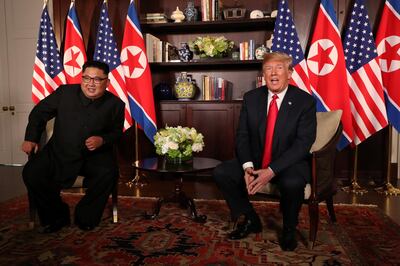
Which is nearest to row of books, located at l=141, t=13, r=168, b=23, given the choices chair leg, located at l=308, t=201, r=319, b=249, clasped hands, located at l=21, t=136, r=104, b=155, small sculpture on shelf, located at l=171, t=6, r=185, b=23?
small sculpture on shelf, located at l=171, t=6, r=185, b=23

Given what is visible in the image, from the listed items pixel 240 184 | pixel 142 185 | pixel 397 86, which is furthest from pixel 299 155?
pixel 142 185

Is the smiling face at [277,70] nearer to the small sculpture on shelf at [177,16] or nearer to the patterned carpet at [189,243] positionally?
the patterned carpet at [189,243]

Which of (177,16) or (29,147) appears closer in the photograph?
(29,147)

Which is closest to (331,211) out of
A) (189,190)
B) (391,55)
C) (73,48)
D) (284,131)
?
(284,131)

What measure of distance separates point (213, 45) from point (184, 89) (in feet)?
2.04

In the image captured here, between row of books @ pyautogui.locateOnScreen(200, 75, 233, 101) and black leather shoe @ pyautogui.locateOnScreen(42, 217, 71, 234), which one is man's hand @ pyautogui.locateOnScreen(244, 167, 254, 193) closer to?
black leather shoe @ pyautogui.locateOnScreen(42, 217, 71, 234)

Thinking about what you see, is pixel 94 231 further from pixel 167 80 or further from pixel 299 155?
pixel 167 80

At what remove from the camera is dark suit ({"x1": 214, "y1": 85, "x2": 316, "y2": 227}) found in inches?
90.3

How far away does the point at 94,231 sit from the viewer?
2.64 metres

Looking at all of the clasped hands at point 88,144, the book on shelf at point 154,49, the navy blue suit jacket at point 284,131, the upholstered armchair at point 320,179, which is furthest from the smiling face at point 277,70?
the book on shelf at point 154,49

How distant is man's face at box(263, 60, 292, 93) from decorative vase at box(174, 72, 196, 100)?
2117 mm

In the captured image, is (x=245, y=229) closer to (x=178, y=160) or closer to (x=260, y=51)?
(x=178, y=160)

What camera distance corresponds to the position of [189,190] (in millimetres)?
4012

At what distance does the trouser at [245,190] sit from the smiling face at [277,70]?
22.0 inches
